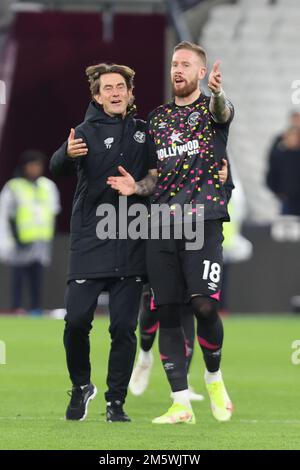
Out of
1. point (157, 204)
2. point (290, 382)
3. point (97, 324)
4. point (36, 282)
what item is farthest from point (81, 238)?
point (36, 282)

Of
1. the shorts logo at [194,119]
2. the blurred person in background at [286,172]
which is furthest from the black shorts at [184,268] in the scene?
the blurred person in background at [286,172]

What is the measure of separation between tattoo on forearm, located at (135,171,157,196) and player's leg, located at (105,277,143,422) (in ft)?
1.80

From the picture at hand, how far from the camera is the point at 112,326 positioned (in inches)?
360

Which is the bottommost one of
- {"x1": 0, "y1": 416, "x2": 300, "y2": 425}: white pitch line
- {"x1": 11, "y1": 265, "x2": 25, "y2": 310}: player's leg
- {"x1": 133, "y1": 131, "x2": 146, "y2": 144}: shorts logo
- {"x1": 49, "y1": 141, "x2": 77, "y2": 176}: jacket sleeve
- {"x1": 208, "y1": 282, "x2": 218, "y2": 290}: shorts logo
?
{"x1": 11, "y1": 265, "x2": 25, "y2": 310}: player's leg

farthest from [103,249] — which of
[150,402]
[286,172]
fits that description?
[286,172]

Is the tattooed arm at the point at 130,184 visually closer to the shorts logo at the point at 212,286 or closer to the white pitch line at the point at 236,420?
the shorts logo at the point at 212,286

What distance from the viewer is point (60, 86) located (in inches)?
942

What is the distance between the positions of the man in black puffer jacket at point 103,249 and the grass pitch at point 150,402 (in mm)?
294

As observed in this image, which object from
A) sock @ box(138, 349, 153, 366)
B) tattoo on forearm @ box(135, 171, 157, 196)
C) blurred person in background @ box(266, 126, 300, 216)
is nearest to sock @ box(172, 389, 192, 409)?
tattoo on forearm @ box(135, 171, 157, 196)

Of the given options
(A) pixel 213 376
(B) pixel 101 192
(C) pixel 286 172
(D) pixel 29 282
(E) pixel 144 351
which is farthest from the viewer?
(C) pixel 286 172

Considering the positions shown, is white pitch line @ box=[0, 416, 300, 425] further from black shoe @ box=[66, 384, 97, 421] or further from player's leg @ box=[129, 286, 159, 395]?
player's leg @ box=[129, 286, 159, 395]

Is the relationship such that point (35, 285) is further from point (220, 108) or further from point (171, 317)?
point (220, 108)

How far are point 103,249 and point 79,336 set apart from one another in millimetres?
557

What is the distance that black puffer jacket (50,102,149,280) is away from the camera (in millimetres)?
9148
